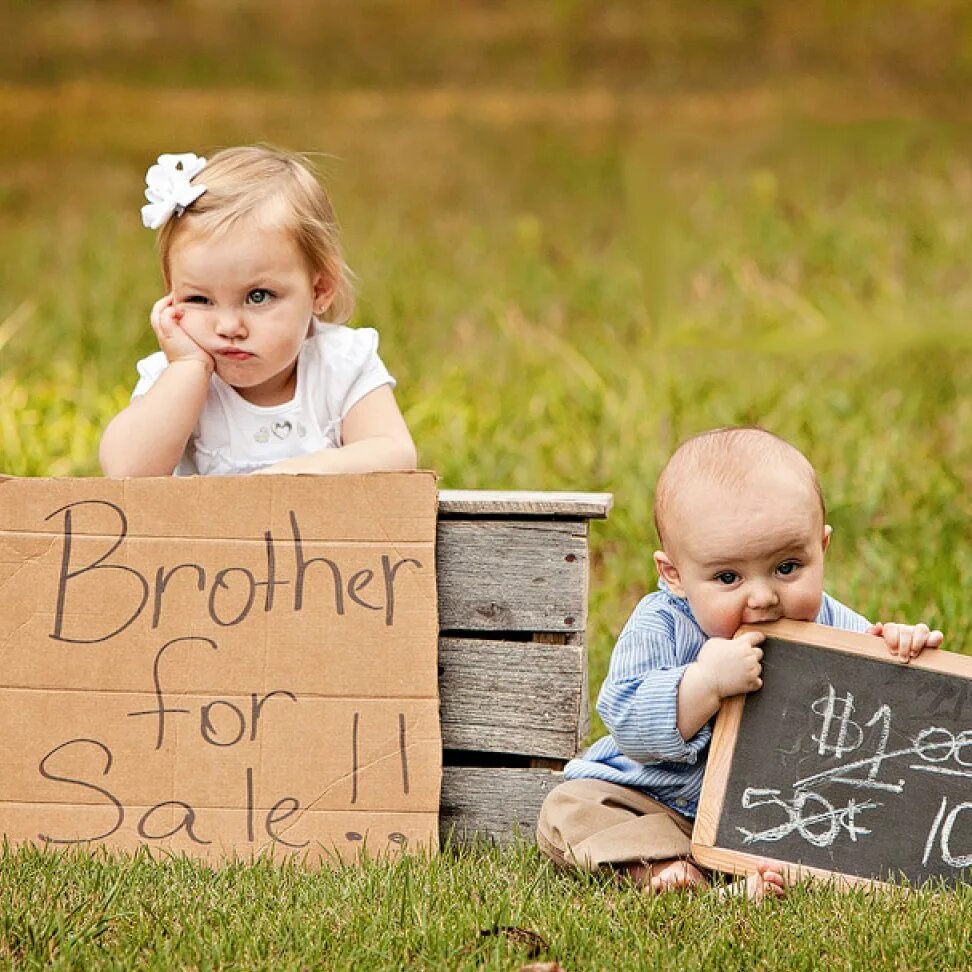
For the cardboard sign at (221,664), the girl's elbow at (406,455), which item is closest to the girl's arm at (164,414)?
the cardboard sign at (221,664)

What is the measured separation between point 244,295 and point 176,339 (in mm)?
155

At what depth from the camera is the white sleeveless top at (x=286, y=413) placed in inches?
127

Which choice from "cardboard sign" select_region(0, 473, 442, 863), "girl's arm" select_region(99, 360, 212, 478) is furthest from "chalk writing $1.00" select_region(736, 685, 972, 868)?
"girl's arm" select_region(99, 360, 212, 478)

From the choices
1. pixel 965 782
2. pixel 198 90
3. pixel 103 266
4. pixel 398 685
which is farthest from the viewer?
pixel 198 90

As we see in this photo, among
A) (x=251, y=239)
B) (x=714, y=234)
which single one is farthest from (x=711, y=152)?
(x=251, y=239)

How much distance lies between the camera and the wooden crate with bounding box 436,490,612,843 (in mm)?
2953

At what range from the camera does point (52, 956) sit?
7.32 feet

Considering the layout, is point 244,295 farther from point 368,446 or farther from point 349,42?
point 349,42

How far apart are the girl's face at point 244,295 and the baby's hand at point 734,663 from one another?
1.02 meters

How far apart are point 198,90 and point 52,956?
25.7 ft

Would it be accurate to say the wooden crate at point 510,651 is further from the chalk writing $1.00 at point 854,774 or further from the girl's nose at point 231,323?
the girl's nose at point 231,323

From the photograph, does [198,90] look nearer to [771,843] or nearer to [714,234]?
[714,234]

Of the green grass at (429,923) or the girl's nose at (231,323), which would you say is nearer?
the green grass at (429,923)

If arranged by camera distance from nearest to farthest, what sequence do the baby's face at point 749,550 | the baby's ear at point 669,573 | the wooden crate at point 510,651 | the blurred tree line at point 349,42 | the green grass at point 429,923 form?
the green grass at point 429,923
the baby's face at point 749,550
the baby's ear at point 669,573
the wooden crate at point 510,651
the blurred tree line at point 349,42
